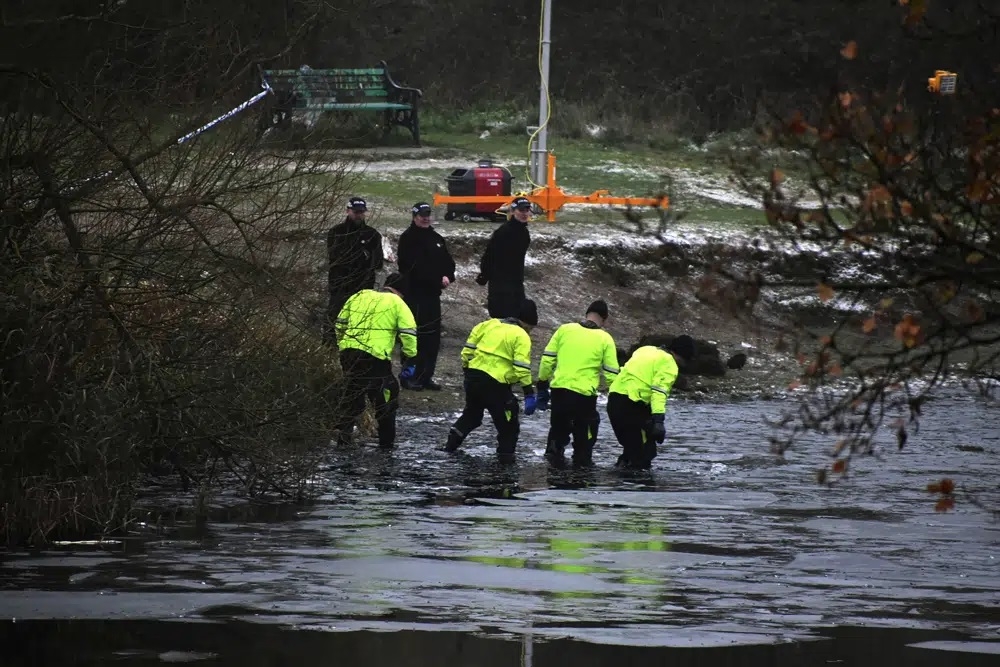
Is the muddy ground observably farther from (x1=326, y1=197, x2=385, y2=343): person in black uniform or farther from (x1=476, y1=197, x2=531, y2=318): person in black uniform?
(x1=326, y1=197, x2=385, y2=343): person in black uniform

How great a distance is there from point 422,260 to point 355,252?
7.93 feet

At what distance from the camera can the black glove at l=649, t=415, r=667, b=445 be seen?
53.6 feet

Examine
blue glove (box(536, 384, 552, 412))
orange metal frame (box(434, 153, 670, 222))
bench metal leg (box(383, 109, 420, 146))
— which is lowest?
blue glove (box(536, 384, 552, 412))

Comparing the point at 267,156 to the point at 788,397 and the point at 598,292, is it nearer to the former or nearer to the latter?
the point at 788,397

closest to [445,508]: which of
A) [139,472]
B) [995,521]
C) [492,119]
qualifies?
[139,472]

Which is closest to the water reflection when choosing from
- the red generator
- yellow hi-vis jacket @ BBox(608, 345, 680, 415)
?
yellow hi-vis jacket @ BBox(608, 345, 680, 415)

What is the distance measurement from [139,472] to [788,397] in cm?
1229

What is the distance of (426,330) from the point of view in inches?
819

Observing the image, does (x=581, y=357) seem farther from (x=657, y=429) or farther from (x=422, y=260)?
(x=422, y=260)

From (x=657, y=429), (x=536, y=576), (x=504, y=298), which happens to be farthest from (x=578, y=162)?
(x=536, y=576)

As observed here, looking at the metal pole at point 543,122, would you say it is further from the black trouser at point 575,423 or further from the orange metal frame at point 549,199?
the black trouser at point 575,423

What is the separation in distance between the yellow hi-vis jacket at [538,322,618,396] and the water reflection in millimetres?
7636

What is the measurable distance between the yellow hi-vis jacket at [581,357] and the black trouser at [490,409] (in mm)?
493

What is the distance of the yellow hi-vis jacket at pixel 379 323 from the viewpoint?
16.8 meters
